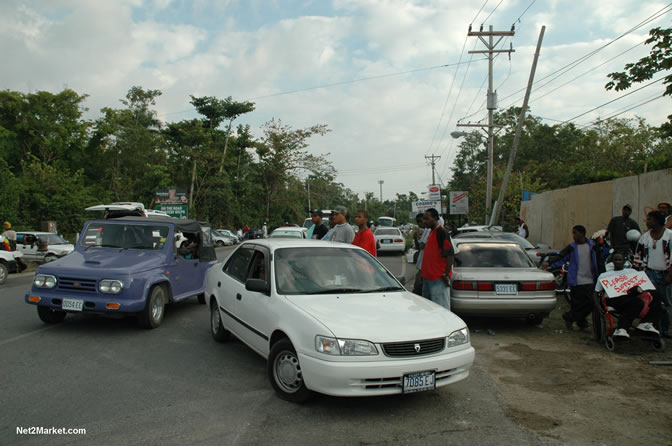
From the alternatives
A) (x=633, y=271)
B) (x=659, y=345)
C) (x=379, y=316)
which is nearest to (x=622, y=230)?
(x=633, y=271)

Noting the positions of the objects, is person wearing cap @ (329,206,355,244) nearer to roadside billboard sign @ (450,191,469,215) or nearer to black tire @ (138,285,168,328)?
black tire @ (138,285,168,328)

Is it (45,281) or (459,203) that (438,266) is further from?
(459,203)

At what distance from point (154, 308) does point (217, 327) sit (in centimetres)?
133

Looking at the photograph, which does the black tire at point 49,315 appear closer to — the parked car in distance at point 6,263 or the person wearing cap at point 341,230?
the person wearing cap at point 341,230

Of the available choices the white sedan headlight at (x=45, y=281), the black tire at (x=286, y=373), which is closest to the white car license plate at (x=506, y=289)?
the black tire at (x=286, y=373)

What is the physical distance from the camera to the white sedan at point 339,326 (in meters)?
4.06

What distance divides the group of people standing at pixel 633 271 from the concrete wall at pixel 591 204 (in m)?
5.10

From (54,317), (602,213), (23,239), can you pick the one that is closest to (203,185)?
(23,239)

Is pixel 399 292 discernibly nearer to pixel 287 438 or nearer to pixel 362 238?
pixel 287 438

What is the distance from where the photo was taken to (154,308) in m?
7.45

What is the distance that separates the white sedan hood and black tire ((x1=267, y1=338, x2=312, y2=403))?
41cm

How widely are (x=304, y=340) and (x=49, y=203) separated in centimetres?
3188

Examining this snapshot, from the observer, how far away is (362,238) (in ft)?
28.0

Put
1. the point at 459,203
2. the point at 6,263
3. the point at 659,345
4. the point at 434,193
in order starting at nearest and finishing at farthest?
the point at 659,345 < the point at 6,263 < the point at 459,203 < the point at 434,193
